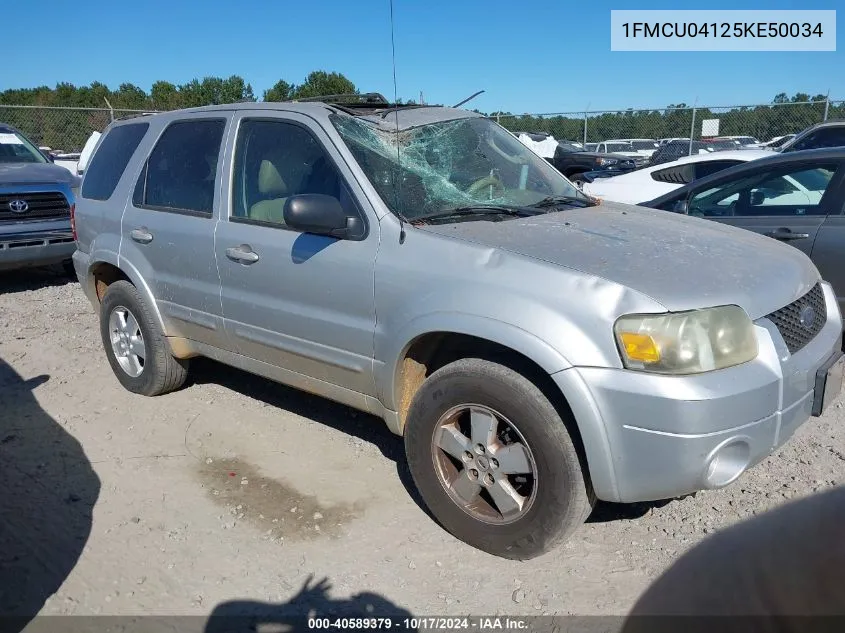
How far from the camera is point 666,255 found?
9.92 feet

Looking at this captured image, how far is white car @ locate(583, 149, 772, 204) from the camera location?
834 centimetres

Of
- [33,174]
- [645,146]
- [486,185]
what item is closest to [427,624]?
[486,185]

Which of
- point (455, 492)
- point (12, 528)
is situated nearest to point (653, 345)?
point (455, 492)

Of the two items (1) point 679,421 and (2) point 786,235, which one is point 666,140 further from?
(1) point 679,421

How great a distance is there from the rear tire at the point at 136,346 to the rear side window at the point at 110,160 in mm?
701

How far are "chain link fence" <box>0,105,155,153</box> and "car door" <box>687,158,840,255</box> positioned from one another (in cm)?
1484

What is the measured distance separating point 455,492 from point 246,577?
3.10 ft

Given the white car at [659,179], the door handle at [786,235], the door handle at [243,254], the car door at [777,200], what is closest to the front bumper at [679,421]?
the door handle at [243,254]

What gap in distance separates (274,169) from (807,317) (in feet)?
8.92

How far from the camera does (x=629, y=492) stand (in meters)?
2.69

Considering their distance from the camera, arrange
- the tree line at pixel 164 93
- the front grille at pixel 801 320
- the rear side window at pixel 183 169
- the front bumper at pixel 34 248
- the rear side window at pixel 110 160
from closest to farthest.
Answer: the front grille at pixel 801 320 → the rear side window at pixel 183 169 → the rear side window at pixel 110 160 → the front bumper at pixel 34 248 → the tree line at pixel 164 93

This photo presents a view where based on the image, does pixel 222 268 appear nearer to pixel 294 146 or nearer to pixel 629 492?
pixel 294 146

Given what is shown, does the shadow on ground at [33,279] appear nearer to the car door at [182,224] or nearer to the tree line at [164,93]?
the car door at [182,224]

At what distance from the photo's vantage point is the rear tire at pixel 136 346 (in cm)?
470
